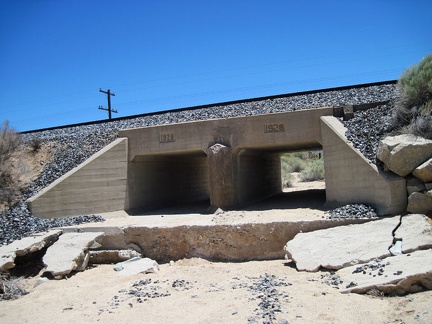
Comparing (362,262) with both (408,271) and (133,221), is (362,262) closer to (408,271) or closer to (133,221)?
(408,271)

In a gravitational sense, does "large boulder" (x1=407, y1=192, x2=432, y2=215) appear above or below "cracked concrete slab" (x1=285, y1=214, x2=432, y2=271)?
above

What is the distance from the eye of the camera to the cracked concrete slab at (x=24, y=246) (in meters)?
8.70

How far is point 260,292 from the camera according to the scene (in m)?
6.66

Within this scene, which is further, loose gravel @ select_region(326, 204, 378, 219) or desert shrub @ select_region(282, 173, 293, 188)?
desert shrub @ select_region(282, 173, 293, 188)

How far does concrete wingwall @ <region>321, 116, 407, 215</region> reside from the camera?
851cm

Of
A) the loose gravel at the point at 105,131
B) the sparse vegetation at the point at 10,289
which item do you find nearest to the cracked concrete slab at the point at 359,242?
the loose gravel at the point at 105,131

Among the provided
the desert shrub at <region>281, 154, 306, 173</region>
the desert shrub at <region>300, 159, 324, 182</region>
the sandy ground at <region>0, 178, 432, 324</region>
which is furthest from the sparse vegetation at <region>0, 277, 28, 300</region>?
the desert shrub at <region>281, 154, 306, 173</region>

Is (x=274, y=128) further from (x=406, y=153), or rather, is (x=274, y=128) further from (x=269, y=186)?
(x=269, y=186)

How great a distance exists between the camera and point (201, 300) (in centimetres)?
667

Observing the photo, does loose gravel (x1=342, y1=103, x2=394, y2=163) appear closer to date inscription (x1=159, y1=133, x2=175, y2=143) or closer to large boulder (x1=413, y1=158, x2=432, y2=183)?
large boulder (x1=413, y1=158, x2=432, y2=183)

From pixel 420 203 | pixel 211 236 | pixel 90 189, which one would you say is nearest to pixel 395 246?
pixel 420 203

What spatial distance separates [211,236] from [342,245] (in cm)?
324

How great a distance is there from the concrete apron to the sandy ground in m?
0.35

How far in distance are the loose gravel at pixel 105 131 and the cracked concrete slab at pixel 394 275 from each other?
11.9ft
